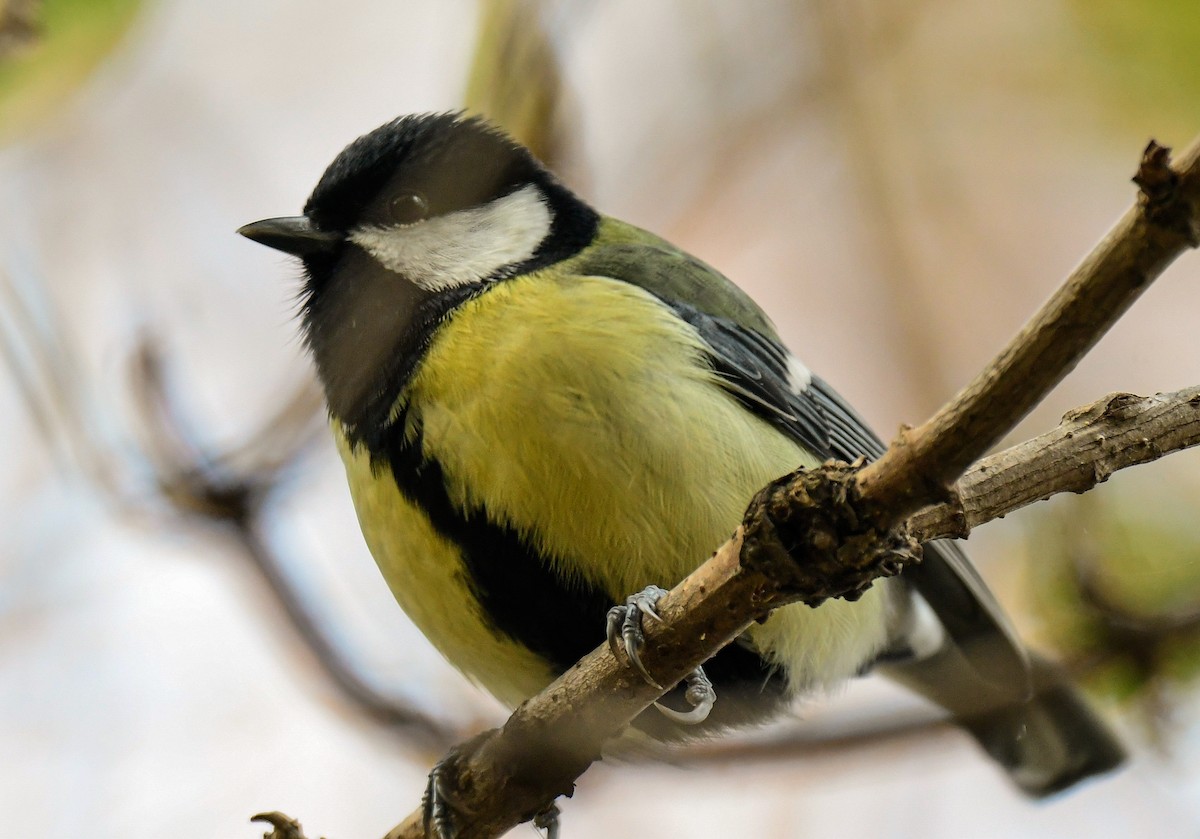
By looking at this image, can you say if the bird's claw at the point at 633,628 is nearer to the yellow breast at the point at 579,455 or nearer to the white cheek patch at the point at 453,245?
the yellow breast at the point at 579,455

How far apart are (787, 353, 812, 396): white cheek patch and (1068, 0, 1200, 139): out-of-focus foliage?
724 mm

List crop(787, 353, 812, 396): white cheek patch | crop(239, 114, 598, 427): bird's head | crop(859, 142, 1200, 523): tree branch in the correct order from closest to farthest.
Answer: crop(859, 142, 1200, 523): tree branch
crop(239, 114, 598, 427): bird's head
crop(787, 353, 812, 396): white cheek patch

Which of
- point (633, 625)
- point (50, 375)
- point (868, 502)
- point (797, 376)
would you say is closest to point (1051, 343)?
point (868, 502)

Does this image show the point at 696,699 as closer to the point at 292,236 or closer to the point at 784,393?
the point at 784,393

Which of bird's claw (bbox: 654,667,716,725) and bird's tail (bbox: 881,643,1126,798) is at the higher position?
bird's claw (bbox: 654,667,716,725)

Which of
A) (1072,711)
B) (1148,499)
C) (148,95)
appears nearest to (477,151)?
(148,95)

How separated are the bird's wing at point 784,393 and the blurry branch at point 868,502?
0.56m

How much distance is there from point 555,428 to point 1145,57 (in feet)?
3.86

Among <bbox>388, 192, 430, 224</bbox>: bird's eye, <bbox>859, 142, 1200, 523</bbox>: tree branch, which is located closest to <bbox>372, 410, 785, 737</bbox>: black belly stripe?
<bbox>388, 192, 430, 224</bbox>: bird's eye

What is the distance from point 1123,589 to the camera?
174 centimetres

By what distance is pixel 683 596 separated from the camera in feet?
4.09

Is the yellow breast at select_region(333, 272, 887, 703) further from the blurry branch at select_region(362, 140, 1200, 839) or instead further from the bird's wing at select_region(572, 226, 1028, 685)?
the blurry branch at select_region(362, 140, 1200, 839)

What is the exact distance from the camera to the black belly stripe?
160 cm

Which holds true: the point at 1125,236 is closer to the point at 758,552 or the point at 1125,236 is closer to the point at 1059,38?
the point at 758,552
